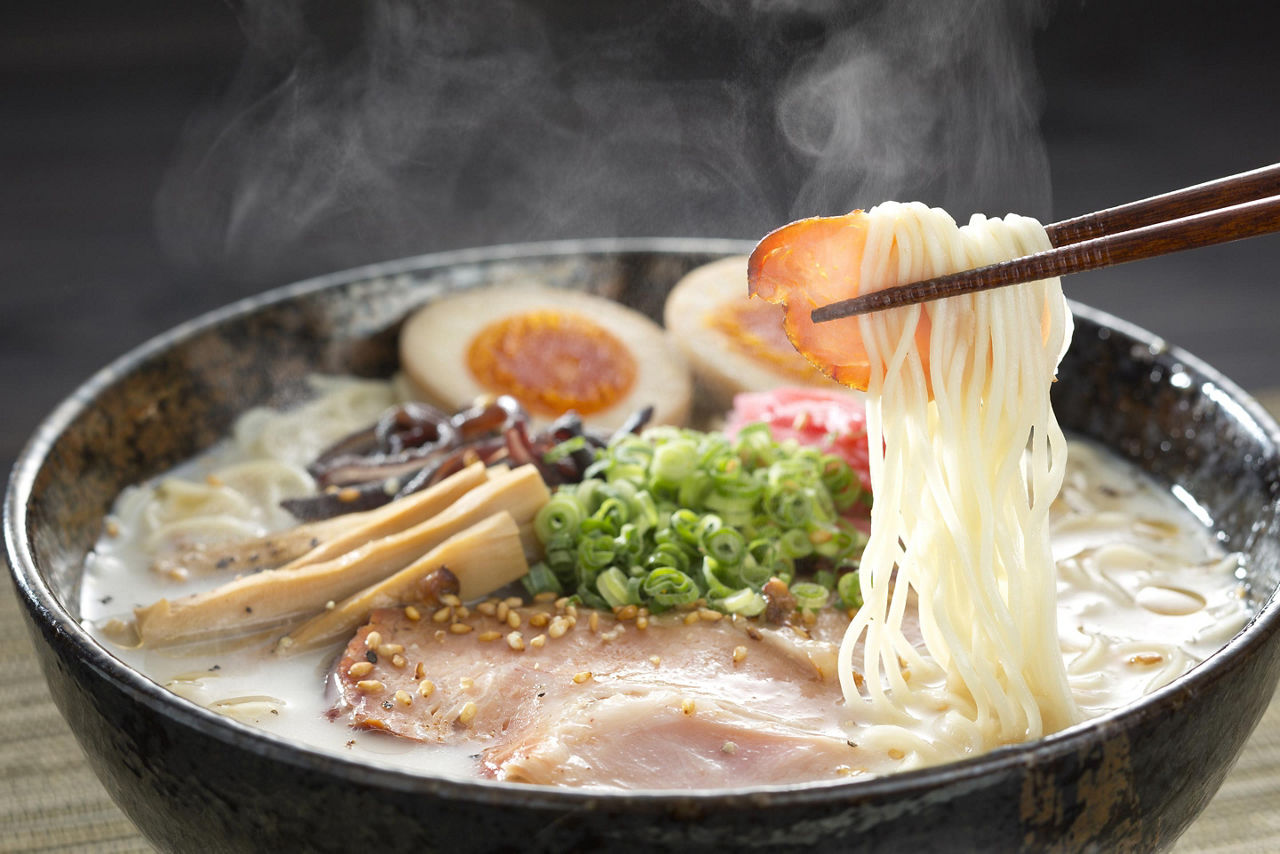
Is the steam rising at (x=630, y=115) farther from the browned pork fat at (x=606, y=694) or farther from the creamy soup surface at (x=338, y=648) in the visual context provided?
the browned pork fat at (x=606, y=694)

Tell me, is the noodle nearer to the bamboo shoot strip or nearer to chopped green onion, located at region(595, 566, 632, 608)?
chopped green onion, located at region(595, 566, 632, 608)

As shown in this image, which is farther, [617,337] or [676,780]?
[617,337]

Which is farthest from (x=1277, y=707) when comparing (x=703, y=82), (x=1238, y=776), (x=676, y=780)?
(x=703, y=82)

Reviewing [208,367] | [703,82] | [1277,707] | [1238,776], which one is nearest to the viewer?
[1238,776]

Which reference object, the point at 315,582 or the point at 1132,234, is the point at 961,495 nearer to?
the point at 1132,234

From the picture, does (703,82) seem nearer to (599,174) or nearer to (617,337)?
→ (599,174)

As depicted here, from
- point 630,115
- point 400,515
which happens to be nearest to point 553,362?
point 630,115

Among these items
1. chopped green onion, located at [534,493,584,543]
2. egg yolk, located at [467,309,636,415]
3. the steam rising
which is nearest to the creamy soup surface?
egg yolk, located at [467,309,636,415]
